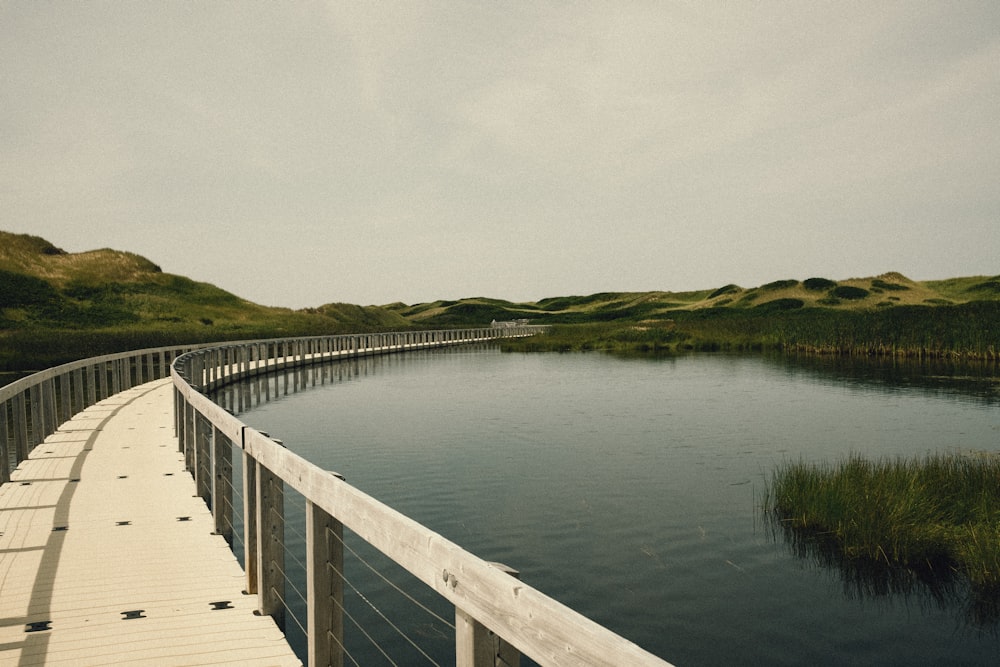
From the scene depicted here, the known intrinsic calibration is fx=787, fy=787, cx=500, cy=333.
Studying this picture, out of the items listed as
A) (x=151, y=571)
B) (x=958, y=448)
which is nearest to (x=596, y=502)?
(x=151, y=571)

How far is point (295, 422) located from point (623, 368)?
64.4 feet

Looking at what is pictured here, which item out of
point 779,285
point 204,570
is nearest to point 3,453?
point 204,570

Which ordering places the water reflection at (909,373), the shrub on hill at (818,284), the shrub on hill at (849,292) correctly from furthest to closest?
the shrub on hill at (818,284), the shrub on hill at (849,292), the water reflection at (909,373)

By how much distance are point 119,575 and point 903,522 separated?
8.52 meters

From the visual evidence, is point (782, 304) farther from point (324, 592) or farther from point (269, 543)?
point (324, 592)

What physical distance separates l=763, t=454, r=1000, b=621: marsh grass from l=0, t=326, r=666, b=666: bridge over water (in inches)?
252

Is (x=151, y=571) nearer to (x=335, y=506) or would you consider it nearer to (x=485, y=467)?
(x=335, y=506)

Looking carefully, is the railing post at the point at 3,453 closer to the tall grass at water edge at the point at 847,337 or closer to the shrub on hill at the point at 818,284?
the tall grass at water edge at the point at 847,337

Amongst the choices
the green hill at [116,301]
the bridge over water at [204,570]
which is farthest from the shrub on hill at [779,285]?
the bridge over water at [204,570]

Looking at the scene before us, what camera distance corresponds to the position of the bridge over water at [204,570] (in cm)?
247

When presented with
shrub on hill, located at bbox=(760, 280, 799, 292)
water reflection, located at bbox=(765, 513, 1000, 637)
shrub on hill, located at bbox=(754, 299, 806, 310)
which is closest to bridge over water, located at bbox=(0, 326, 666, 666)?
water reflection, located at bbox=(765, 513, 1000, 637)

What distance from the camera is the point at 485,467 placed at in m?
14.6

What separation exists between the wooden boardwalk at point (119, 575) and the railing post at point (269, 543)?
0.42ft

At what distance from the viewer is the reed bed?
28.8 feet
